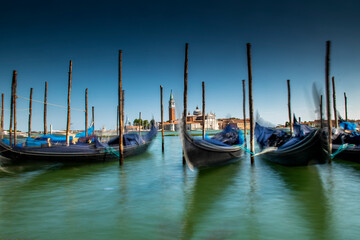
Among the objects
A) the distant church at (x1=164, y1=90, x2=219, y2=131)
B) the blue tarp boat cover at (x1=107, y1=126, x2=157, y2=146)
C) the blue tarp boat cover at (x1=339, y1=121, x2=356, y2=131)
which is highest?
the distant church at (x1=164, y1=90, x2=219, y2=131)

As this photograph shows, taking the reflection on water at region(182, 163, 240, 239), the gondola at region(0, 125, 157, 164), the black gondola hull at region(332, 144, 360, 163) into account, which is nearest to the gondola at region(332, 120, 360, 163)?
the black gondola hull at region(332, 144, 360, 163)

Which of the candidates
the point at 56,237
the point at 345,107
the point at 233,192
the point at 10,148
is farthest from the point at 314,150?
the point at 345,107

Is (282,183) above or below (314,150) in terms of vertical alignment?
below

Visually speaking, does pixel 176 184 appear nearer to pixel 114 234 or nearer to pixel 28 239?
pixel 114 234

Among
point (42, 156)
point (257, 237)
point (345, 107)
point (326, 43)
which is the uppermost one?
point (326, 43)

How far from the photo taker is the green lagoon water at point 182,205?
2.98m

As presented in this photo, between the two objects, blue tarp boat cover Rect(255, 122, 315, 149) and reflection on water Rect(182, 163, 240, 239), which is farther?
blue tarp boat cover Rect(255, 122, 315, 149)

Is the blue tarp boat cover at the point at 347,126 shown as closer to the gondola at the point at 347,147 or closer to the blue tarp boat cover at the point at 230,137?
→ the gondola at the point at 347,147

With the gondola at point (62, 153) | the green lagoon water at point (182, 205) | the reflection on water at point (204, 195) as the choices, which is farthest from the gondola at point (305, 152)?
the gondola at point (62, 153)

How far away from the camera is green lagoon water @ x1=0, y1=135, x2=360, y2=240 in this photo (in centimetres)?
298

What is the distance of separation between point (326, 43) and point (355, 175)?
3.80 meters

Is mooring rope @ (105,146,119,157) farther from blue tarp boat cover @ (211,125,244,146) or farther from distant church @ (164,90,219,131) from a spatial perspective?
distant church @ (164,90,219,131)

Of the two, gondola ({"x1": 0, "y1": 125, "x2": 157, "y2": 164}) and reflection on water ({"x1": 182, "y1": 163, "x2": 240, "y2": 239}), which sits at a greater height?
gondola ({"x1": 0, "y1": 125, "x2": 157, "y2": 164})

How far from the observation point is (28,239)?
109 inches
